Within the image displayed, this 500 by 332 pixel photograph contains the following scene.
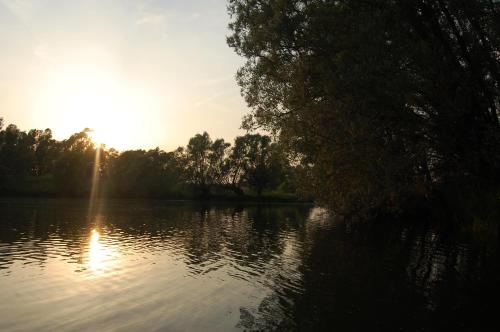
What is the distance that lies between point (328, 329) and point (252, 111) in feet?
63.0

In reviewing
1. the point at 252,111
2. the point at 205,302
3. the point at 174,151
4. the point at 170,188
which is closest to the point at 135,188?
the point at 170,188

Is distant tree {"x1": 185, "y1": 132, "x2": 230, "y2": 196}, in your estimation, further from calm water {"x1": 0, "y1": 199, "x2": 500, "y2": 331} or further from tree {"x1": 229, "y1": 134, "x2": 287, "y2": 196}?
calm water {"x1": 0, "y1": 199, "x2": 500, "y2": 331}

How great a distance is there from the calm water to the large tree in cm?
678


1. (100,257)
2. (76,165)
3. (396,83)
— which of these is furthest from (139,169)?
(396,83)

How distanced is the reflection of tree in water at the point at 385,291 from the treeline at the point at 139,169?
11609cm

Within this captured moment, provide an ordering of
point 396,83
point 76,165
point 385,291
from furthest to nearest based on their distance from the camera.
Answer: point 76,165 → point 385,291 → point 396,83

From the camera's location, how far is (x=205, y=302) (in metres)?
21.8

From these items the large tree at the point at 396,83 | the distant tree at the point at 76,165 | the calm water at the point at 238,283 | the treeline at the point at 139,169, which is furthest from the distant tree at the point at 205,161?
the large tree at the point at 396,83

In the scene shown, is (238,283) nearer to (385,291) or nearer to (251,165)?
(385,291)

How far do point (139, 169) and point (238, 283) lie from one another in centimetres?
13481

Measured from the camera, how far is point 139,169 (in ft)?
508

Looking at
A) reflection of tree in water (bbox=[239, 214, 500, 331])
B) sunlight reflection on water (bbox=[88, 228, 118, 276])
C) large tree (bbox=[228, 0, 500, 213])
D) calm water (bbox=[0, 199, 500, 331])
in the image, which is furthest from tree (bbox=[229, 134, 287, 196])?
large tree (bbox=[228, 0, 500, 213])

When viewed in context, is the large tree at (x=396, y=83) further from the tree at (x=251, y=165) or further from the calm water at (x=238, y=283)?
the tree at (x=251, y=165)

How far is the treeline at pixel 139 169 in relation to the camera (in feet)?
467
